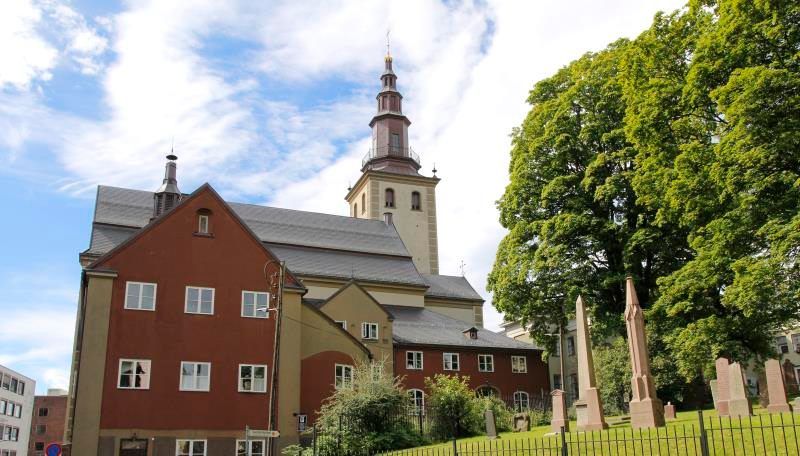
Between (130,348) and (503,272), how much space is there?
18036 mm

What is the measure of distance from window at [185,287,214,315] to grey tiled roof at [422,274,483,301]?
23.2 meters

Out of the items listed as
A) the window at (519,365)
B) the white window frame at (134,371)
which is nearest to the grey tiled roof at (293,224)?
the window at (519,365)

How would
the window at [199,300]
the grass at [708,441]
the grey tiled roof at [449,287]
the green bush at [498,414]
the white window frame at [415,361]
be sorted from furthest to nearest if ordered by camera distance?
1. the grey tiled roof at [449,287]
2. the white window frame at [415,361]
3. the green bush at [498,414]
4. the window at [199,300]
5. the grass at [708,441]

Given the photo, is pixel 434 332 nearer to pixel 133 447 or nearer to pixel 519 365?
pixel 519 365

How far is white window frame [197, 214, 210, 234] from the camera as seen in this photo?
115 feet

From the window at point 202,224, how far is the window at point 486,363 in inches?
781

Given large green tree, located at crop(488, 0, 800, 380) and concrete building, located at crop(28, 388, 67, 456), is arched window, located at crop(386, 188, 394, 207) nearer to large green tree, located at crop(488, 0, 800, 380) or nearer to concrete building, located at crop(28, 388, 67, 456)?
large green tree, located at crop(488, 0, 800, 380)

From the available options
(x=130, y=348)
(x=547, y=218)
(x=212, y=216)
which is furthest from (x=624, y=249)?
(x=130, y=348)

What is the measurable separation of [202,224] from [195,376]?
6.94 metres

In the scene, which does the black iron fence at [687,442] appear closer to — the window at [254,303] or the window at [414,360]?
the window at [254,303]

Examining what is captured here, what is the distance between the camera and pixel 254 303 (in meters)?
34.8

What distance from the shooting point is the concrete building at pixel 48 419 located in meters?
106

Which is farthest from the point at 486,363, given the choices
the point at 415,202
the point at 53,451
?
the point at 53,451

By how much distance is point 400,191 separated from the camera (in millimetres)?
64375
